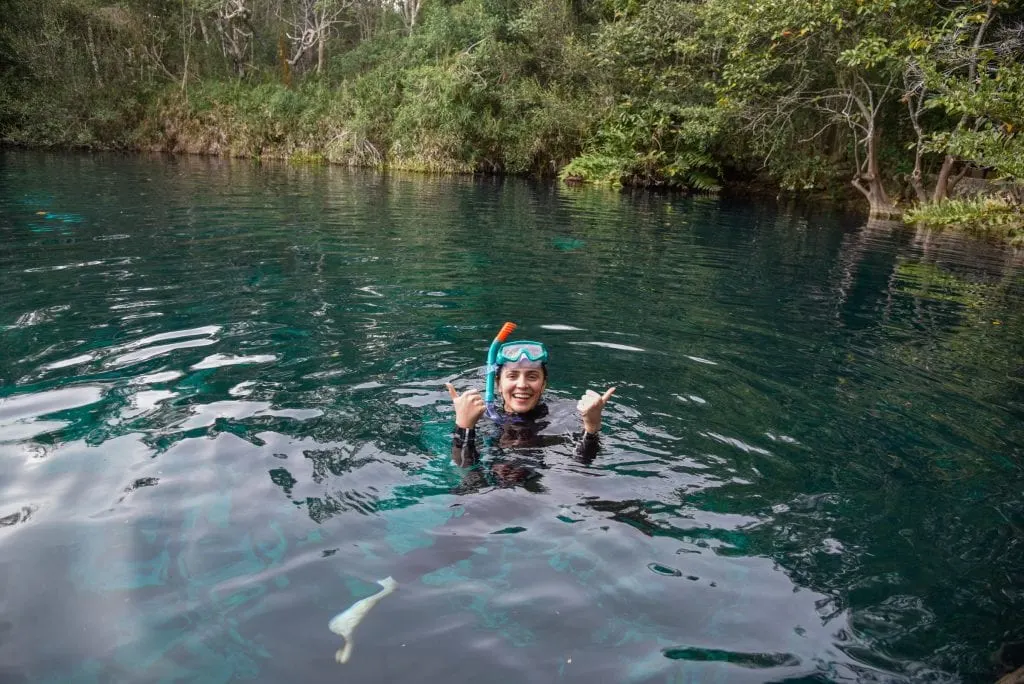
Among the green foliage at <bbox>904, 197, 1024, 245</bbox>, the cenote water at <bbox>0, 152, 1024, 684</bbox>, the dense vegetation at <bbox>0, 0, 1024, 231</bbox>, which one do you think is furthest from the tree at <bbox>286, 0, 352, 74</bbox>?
the cenote water at <bbox>0, 152, 1024, 684</bbox>

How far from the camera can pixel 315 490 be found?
392 cm

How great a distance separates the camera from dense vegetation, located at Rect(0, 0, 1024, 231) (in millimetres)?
17422

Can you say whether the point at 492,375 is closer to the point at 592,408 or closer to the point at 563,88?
the point at 592,408

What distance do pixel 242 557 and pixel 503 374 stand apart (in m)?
2.11

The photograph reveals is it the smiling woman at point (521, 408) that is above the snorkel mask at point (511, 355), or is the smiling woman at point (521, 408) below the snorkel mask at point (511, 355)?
below

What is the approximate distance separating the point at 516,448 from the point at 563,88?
26811 mm

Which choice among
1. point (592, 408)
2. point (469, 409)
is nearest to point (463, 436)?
point (469, 409)

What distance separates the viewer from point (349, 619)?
285cm

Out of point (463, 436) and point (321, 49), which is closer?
point (463, 436)

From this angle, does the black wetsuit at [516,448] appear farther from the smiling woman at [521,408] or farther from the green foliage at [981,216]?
the green foliage at [981,216]

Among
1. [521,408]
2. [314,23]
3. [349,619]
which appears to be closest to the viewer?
[349,619]

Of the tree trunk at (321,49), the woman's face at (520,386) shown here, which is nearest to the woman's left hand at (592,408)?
the woman's face at (520,386)

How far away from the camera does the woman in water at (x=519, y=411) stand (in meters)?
4.21

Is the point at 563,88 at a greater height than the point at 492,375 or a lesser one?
greater
